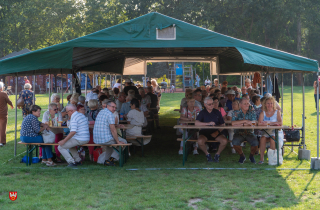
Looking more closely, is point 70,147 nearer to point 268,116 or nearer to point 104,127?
point 104,127

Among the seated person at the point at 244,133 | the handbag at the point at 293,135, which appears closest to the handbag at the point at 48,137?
the seated person at the point at 244,133

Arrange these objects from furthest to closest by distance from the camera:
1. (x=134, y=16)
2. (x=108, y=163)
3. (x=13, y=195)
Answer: (x=134, y=16) → (x=108, y=163) → (x=13, y=195)

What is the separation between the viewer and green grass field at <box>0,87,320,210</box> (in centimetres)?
482

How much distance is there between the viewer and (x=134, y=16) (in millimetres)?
40000

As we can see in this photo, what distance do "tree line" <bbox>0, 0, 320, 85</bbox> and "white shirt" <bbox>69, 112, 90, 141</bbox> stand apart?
31259 mm

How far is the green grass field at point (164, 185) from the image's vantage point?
482 cm

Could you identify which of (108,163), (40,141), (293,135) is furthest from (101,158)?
(293,135)

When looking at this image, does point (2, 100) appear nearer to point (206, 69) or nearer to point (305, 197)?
point (305, 197)

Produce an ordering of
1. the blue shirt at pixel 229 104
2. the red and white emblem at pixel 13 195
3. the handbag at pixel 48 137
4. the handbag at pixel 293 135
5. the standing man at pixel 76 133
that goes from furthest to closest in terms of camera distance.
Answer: the blue shirt at pixel 229 104 → the handbag at pixel 293 135 → the handbag at pixel 48 137 → the standing man at pixel 76 133 → the red and white emblem at pixel 13 195

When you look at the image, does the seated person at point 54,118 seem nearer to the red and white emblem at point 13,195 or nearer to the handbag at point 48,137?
the handbag at point 48,137

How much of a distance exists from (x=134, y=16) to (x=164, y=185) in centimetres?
3604

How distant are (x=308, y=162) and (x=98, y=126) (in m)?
4.15

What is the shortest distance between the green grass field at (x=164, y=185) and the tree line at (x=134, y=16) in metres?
31.2

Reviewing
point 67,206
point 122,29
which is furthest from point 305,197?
point 122,29
